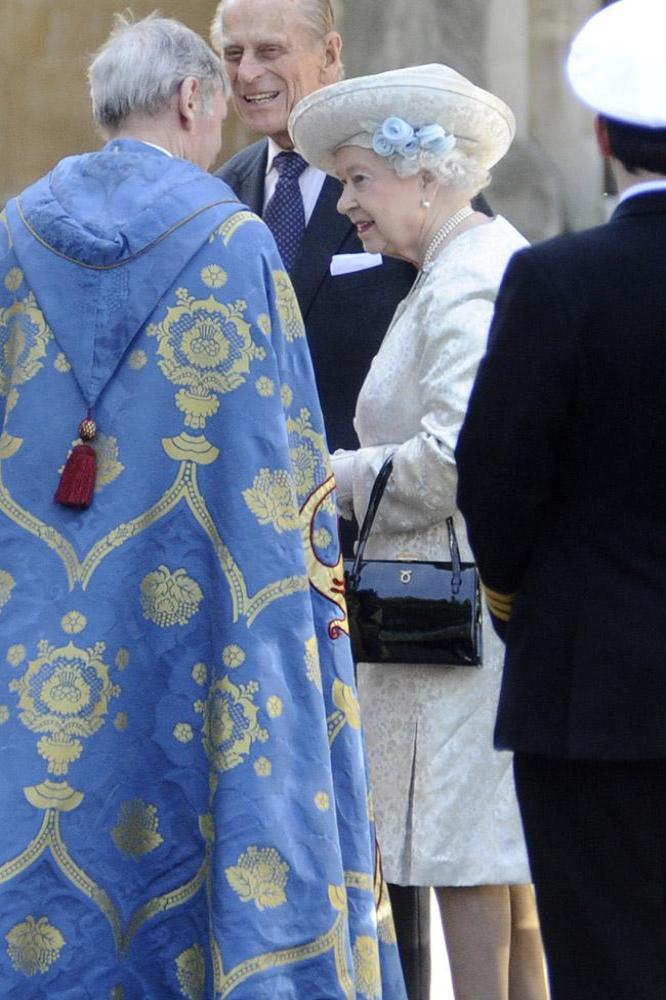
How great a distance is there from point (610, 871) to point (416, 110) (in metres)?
1.69

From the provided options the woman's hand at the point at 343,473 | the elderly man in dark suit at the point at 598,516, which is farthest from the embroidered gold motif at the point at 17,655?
the elderly man in dark suit at the point at 598,516

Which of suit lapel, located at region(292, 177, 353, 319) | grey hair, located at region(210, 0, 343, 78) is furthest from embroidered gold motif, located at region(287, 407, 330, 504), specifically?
grey hair, located at region(210, 0, 343, 78)

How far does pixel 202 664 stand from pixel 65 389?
50 centimetres

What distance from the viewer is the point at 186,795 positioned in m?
3.26

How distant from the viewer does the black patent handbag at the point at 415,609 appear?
12.0 feet

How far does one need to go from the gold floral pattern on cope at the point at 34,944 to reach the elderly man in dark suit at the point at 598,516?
0.86 metres

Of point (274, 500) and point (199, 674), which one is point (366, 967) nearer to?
point (199, 674)

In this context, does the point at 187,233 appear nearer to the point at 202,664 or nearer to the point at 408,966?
the point at 202,664

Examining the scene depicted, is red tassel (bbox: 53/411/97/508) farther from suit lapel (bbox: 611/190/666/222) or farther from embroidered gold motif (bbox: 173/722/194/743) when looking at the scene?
suit lapel (bbox: 611/190/666/222)

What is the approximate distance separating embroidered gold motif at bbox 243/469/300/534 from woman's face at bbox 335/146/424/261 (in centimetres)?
75

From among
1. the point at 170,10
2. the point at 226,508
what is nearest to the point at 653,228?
the point at 226,508

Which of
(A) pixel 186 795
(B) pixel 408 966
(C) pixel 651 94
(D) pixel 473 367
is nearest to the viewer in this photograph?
(C) pixel 651 94

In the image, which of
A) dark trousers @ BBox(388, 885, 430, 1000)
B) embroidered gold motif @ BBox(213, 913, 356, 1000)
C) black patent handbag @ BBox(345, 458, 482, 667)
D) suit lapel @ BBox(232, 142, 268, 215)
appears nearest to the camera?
embroidered gold motif @ BBox(213, 913, 356, 1000)

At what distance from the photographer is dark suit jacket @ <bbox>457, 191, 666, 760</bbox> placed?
2.63 metres
